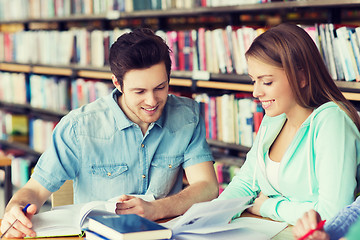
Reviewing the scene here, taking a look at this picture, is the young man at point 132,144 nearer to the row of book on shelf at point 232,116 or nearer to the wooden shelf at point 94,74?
the row of book on shelf at point 232,116

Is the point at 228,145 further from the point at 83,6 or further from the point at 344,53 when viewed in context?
the point at 83,6

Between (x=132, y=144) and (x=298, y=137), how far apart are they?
57cm

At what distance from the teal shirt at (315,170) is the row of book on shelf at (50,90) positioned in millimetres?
2274

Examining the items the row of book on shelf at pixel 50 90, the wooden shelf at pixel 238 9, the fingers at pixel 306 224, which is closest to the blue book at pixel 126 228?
the fingers at pixel 306 224

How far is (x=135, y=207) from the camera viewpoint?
1.45 metres

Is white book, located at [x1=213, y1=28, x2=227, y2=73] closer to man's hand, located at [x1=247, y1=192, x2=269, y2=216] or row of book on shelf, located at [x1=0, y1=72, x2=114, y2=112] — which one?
row of book on shelf, located at [x1=0, y1=72, x2=114, y2=112]

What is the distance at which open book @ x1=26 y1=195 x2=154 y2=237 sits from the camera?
4.46ft

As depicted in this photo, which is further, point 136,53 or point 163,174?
point 163,174

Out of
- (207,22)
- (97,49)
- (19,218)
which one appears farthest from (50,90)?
(19,218)

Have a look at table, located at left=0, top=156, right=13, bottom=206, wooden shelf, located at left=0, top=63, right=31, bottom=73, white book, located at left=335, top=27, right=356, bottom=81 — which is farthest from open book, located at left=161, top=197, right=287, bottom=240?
wooden shelf, located at left=0, top=63, right=31, bottom=73

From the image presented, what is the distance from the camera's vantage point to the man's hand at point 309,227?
43.7 inches

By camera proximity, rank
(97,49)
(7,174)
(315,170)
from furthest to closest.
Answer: (97,49) < (7,174) < (315,170)

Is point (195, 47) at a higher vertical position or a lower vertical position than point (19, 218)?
higher

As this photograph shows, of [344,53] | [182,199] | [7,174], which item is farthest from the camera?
[7,174]
